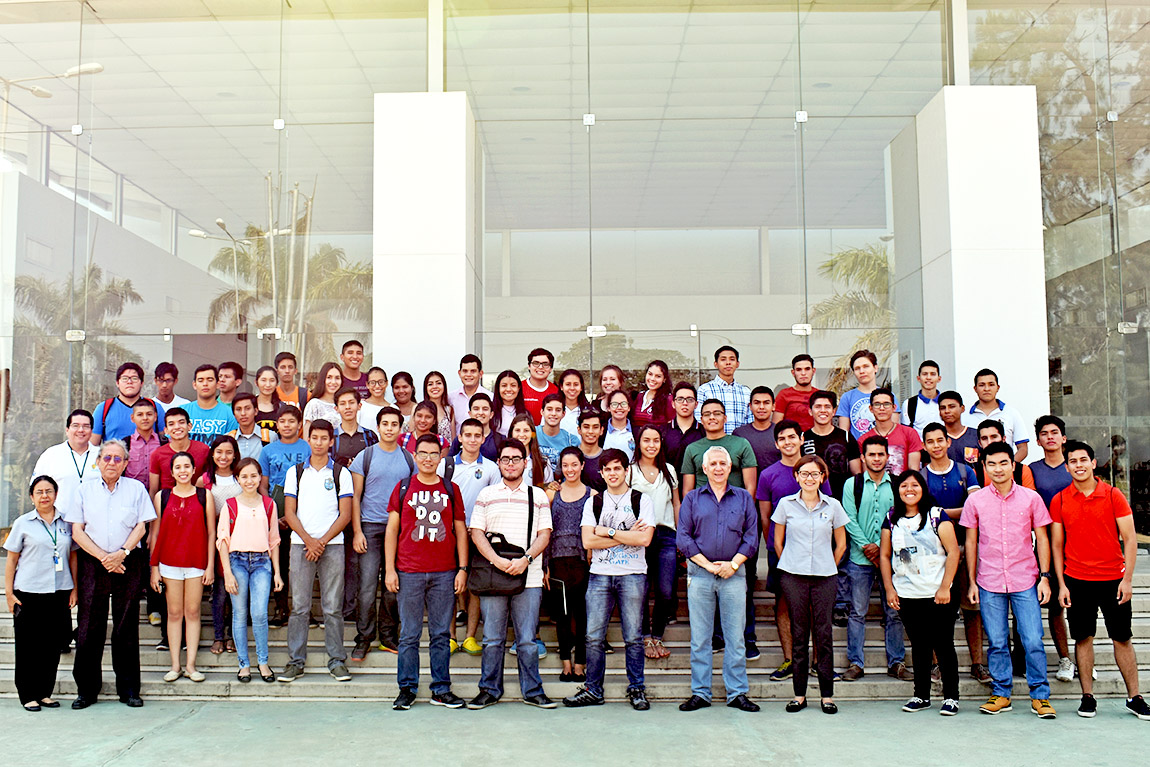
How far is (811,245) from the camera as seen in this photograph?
10367 millimetres

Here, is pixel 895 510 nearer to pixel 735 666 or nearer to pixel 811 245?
pixel 735 666

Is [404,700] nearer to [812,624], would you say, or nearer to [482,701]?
[482,701]

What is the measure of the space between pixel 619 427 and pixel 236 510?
292 cm

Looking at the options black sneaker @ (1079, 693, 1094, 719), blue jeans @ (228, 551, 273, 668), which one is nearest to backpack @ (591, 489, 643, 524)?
blue jeans @ (228, 551, 273, 668)

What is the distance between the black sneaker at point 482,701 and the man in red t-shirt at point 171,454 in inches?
105

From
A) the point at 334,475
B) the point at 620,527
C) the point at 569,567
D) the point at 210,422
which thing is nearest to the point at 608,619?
the point at 569,567

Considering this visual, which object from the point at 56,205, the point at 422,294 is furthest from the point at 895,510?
the point at 56,205

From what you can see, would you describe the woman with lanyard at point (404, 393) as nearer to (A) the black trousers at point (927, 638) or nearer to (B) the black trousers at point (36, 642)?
(B) the black trousers at point (36, 642)

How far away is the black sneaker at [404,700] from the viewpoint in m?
6.06

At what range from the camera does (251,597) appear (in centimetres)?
651

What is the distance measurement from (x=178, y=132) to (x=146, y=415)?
190 inches

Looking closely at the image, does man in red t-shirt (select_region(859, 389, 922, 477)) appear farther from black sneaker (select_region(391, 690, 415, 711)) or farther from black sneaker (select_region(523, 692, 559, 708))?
black sneaker (select_region(391, 690, 415, 711))

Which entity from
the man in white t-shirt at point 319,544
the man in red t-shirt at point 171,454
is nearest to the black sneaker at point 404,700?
the man in white t-shirt at point 319,544

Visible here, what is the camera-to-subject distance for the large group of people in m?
6.05
